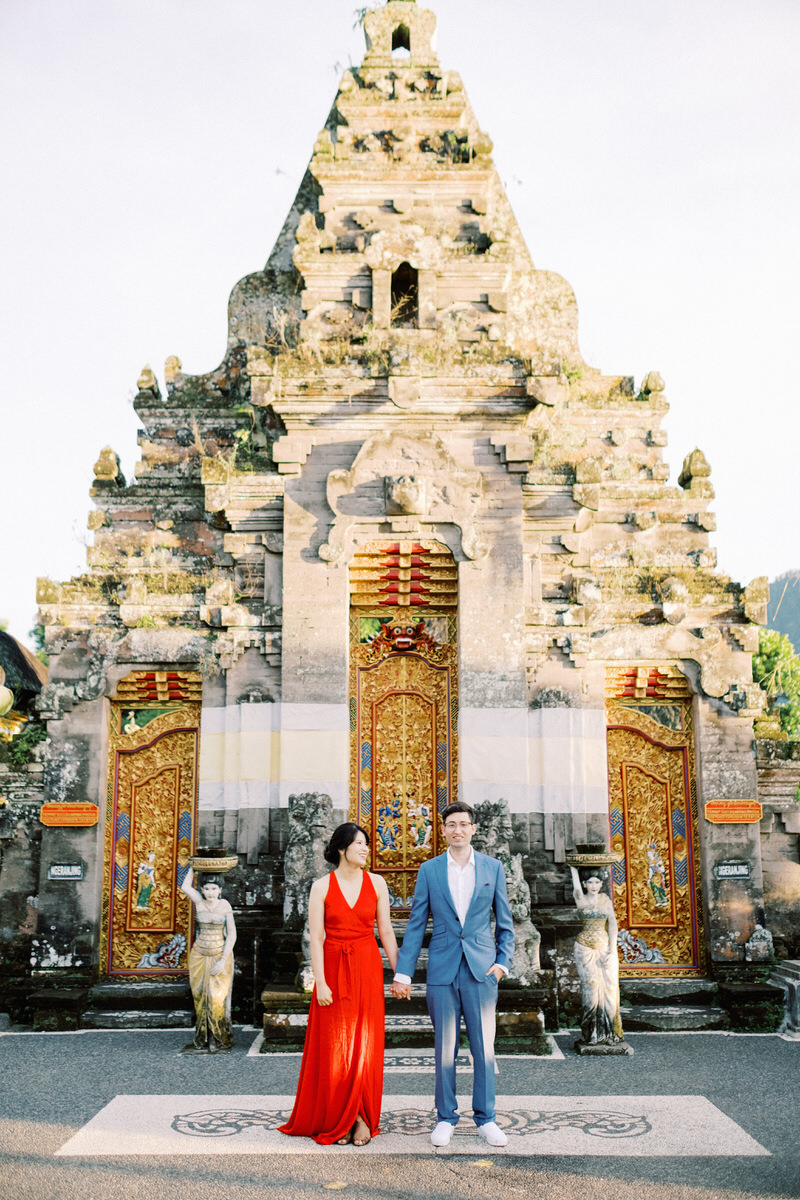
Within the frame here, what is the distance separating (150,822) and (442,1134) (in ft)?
20.1

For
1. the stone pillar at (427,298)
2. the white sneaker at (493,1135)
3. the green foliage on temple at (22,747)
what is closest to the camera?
the white sneaker at (493,1135)

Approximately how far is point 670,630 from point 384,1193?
731cm

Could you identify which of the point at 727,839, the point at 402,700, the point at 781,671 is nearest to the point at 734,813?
the point at 727,839

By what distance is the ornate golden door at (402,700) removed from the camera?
435 inches

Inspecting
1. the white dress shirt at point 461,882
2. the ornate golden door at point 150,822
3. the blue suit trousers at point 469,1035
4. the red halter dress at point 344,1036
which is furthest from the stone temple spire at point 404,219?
the blue suit trousers at point 469,1035

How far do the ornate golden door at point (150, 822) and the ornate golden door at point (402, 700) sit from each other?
1860 millimetres

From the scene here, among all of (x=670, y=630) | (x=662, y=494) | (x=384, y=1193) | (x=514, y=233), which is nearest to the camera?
(x=384, y=1193)

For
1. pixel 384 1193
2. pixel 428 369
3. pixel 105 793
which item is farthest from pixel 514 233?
pixel 384 1193

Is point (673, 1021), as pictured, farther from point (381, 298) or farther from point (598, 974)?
point (381, 298)

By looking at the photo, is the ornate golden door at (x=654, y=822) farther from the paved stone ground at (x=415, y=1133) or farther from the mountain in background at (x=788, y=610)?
the mountain in background at (x=788, y=610)

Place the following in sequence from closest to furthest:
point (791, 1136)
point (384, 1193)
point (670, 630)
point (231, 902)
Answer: point (384, 1193) → point (791, 1136) → point (231, 902) → point (670, 630)

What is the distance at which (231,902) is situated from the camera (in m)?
10.5

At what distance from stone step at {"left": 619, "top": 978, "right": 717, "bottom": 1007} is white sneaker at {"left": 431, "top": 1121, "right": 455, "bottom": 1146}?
16.9 feet

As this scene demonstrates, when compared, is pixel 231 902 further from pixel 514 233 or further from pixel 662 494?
pixel 514 233
